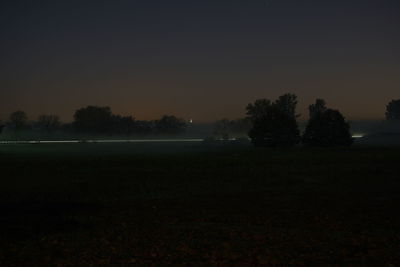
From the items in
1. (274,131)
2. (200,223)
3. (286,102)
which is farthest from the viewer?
(286,102)

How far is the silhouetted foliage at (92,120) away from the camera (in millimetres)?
187500

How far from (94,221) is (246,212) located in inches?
231

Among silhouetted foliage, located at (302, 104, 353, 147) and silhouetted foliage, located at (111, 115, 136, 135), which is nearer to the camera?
silhouetted foliage, located at (302, 104, 353, 147)

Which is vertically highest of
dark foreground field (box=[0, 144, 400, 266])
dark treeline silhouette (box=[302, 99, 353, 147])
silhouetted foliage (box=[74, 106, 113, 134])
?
silhouetted foliage (box=[74, 106, 113, 134])

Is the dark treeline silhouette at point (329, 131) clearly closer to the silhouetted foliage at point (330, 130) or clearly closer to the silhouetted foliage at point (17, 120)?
the silhouetted foliage at point (330, 130)

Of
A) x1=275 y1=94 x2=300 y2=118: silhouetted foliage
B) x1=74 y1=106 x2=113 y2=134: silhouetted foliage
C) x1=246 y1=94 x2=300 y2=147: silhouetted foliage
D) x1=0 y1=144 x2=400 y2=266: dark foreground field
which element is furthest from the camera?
x1=74 y1=106 x2=113 y2=134: silhouetted foliage

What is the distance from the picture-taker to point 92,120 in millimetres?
187375

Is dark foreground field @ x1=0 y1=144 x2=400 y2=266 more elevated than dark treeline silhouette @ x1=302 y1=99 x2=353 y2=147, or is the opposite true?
dark treeline silhouette @ x1=302 y1=99 x2=353 y2=147

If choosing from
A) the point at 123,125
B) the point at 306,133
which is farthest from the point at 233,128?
the point at 306,133

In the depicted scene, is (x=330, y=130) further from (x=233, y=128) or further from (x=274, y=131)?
(x=233, y=128)

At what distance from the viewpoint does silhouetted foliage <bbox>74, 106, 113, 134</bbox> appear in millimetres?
187500

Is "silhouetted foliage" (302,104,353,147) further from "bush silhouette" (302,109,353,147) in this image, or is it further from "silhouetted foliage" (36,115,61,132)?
"silhouetted foliage" (36,115,61,132)

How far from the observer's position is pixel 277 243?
39.4 ft

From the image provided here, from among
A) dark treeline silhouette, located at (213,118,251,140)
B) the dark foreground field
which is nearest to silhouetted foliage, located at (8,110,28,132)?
dark treeline silhouette, located at (213,118,251,140)
